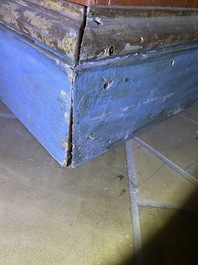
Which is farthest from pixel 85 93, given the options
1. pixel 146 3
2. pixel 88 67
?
pixel 146 3

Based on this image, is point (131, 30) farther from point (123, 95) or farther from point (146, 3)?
point (123, 95)

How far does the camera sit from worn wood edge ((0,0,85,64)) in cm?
49

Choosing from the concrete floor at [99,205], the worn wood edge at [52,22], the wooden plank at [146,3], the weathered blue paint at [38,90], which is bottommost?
the concrete floor at [99,205]

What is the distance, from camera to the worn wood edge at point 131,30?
502mm

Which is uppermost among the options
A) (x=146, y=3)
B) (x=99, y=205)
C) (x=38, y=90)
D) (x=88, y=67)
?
(x=146, y=3)

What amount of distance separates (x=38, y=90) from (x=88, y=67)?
0.78 ft

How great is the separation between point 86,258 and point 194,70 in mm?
853

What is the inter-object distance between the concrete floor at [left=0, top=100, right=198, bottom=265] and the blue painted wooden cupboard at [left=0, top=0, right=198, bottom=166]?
0.25ft

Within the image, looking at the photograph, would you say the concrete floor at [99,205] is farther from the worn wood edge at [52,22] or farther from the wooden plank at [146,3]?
the wooden plank at [146,3]

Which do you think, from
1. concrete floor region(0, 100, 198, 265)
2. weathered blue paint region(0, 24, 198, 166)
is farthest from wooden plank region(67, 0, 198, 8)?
concrete floor region(0, 100, 198, 265)

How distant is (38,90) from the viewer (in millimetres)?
699

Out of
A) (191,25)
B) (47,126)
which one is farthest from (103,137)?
(191,25)

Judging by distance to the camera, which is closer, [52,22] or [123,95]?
[52,22]

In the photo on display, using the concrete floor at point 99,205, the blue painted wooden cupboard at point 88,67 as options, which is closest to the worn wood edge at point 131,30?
the blue painted wooden cupboard at point 88,67
